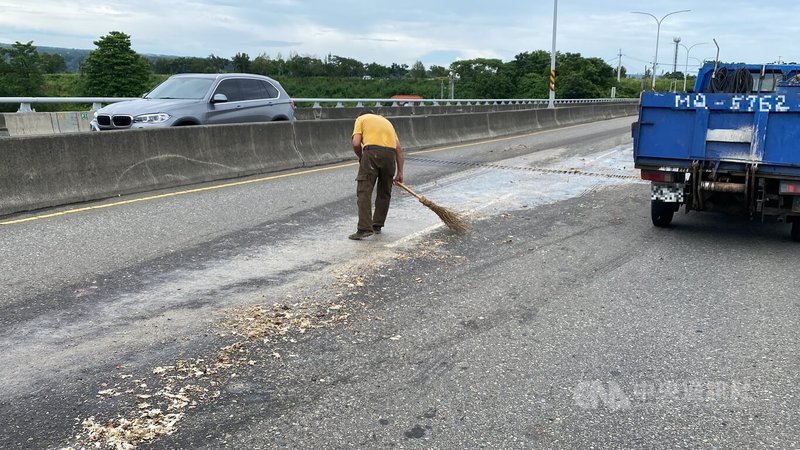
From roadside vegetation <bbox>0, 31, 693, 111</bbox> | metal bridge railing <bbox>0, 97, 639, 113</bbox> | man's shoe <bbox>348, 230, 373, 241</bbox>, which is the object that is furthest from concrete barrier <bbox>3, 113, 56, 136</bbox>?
roadside vegetation <bbox>0, 31, 693, 111</bbox>

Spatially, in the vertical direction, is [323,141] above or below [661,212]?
→ above

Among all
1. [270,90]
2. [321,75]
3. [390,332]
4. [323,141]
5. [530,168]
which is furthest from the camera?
[321,75]

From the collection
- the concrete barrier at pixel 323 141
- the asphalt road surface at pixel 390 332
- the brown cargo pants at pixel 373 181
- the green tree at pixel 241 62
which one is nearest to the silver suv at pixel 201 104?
the concrete barrier at pixel 323 141

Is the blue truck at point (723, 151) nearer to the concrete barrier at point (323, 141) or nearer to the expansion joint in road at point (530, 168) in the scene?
the expansion joint in road at point (530, 168)

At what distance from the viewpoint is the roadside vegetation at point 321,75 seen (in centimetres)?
5325

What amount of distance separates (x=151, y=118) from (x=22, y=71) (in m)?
43.9

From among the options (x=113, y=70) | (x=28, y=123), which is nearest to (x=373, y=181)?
(x=28, y=123)

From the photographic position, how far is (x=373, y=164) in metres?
7.92

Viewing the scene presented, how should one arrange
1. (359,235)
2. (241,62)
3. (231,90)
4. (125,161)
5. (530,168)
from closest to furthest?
(359,235) < (125,161) < (231,90) < (530,168) < (241,62)

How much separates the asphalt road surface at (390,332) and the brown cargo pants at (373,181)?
12.5 inches

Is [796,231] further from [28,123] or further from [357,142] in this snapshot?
[28,123]

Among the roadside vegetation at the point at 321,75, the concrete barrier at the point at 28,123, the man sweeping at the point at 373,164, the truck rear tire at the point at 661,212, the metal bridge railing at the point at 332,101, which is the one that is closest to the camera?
the man sweeping at the point at 373,164

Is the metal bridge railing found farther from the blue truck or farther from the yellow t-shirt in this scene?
the blue truck

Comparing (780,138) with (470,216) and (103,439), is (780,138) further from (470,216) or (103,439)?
(103,439)
